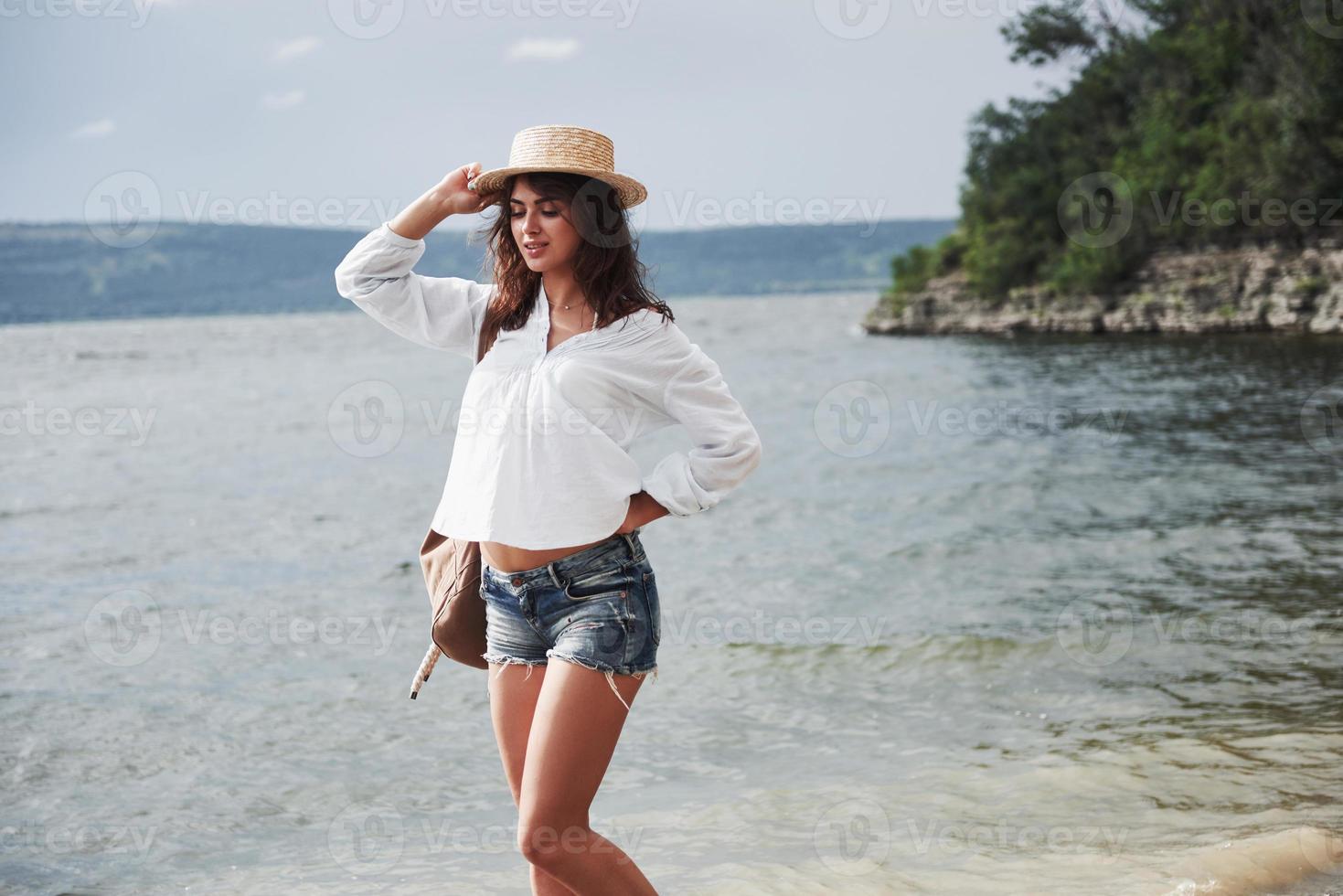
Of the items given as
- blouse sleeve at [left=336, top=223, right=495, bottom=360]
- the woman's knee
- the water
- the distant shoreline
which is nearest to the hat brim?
blouse sleeve at [left=336, top=223, right=495, bottom=360]

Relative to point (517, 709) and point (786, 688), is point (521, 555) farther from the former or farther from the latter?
point (786, 688)

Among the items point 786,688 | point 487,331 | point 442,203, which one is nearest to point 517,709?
point 487,331

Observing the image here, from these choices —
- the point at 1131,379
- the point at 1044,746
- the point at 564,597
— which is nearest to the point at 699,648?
the point at 1044,746

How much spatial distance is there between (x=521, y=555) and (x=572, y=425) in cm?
35

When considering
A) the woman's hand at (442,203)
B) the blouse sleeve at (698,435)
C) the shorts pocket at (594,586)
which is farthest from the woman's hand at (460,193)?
the shorts pocket at (594,586)

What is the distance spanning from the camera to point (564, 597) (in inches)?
115

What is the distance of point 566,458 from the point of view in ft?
9.49

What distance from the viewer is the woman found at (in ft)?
9.29

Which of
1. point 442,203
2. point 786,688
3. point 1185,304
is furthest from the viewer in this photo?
point 1185,304

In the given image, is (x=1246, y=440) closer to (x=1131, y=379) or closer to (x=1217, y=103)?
(x=1131, y=379)

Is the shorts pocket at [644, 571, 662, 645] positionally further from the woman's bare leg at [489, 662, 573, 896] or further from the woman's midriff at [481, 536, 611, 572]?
the woman's bare leg at [489, 662, 573, 896]

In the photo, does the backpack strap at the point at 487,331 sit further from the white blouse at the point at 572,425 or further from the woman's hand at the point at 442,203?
the woman's hand at the point at 442,203

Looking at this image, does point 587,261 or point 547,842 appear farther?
point 587,261

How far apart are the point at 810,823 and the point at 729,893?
83 cm
